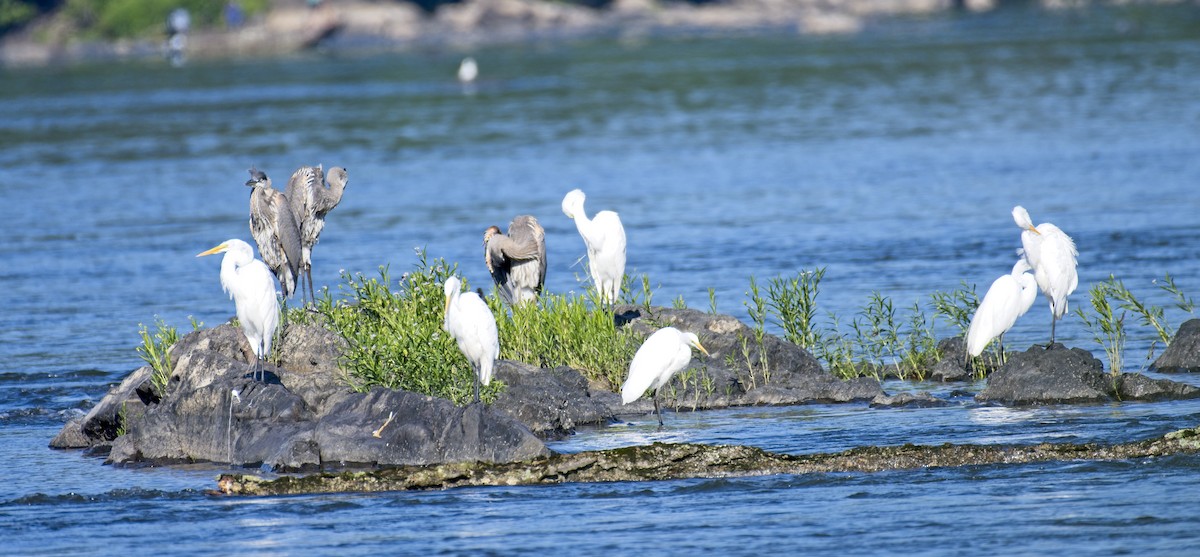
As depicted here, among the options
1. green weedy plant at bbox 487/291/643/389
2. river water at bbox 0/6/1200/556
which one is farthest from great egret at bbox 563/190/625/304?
river water at bbox 0/6/1200/556

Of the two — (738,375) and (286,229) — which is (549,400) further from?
(286,229)

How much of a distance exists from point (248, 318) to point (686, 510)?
3638 millimetres

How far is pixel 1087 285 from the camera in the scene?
18.0 metres

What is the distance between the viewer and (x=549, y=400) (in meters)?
12.3

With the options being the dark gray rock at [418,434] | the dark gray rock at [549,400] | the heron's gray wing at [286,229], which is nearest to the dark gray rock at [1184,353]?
the dark gray rock at [549,400]

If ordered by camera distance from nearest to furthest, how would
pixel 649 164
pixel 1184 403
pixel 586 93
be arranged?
pixel 1184 403 → pixel 649 164 → pixel 586 93

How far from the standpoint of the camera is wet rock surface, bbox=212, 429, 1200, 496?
10.6m

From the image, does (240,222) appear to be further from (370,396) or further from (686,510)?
(686,510)

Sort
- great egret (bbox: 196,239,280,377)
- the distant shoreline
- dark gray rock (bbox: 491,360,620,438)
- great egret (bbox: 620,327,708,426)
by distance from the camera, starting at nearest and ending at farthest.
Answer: great egret (bbox: 196,239,280,377), great egret (bbox: 620,327,708,426), dark gray rock (bbox: 491,360,620,438), the distant shoreline

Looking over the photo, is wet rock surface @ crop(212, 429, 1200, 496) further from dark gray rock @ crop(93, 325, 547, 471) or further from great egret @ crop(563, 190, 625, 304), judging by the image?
great egret @ crop(563, 190, 625, 304)

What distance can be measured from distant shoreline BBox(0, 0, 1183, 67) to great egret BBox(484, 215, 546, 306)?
76.5 metres

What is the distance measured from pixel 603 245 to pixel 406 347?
2.60 metres

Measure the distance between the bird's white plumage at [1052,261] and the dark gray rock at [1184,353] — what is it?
3.07 feet

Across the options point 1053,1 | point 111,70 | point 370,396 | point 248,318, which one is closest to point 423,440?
point 370,396
